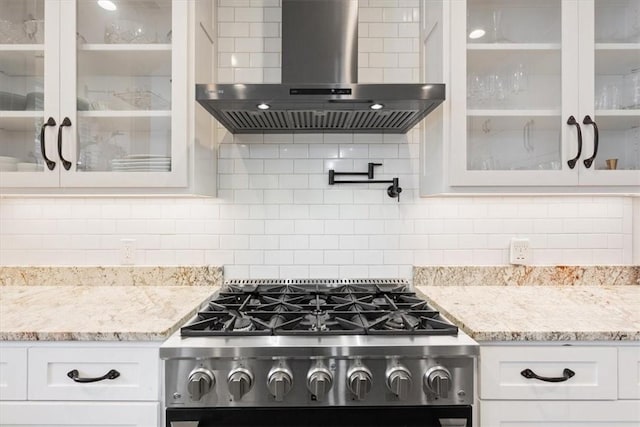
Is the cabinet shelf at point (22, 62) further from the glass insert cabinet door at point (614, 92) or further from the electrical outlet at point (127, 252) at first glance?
the glass insert cabinet door at point (614, 92)

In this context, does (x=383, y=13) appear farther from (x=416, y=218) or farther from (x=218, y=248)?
(x=218, y=248)

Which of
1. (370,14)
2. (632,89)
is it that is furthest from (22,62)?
(632,89)

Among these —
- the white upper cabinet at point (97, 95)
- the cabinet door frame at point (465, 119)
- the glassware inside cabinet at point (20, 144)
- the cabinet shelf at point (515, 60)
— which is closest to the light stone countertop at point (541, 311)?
the cabinet door frame at point (465, 119)

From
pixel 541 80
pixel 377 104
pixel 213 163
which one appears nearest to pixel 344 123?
pixel 377 104

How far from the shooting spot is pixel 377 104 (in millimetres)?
1509

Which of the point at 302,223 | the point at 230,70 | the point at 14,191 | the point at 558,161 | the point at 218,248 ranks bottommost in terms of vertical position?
the point at 218,248

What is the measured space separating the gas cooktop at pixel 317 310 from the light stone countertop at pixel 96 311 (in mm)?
97

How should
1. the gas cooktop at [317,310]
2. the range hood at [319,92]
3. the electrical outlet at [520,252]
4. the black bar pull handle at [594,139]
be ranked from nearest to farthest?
1. the gas cooktop at [317,310]
2. the range hood at [319,92]
3. the black bar pull handle at [594,139]
4. the electrical outlet at [520,252]

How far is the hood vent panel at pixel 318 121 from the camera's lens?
5.42 feet

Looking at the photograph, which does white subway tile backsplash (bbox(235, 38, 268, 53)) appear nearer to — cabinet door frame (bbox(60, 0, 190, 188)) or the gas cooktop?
cabinet door frame (bbox(60, 0, 190, 188))

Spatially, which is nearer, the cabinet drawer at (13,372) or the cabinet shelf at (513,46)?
the cabinet drawer at (13,372)

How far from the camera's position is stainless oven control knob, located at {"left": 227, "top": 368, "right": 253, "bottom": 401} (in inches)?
46.9

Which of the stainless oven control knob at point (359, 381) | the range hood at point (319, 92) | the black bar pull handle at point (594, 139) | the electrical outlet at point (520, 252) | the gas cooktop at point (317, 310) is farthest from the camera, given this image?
the electrical outlet at point (520, 252)

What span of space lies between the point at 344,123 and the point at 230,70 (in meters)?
0.63
